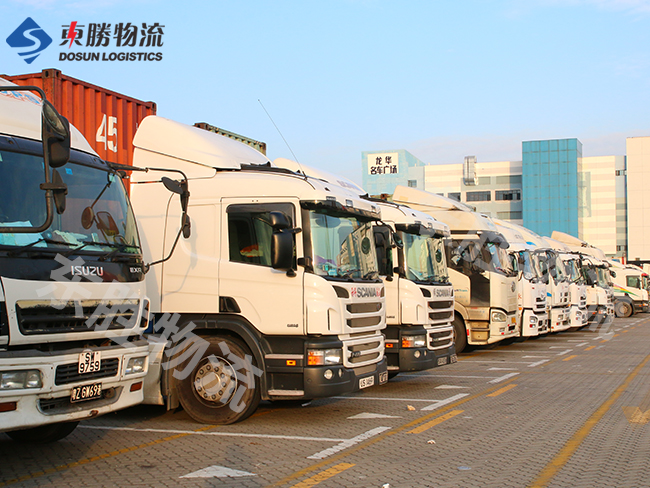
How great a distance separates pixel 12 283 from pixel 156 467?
2.12 metres

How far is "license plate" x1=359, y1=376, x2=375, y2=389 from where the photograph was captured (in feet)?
26.9

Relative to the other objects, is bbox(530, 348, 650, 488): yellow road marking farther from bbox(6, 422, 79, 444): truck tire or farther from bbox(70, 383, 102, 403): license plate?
bbox(6, 422, 79, 444): truck tire

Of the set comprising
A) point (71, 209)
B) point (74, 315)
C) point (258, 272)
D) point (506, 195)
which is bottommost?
point (74, 315)

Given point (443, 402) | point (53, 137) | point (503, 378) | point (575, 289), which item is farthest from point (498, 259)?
point (53, 137)

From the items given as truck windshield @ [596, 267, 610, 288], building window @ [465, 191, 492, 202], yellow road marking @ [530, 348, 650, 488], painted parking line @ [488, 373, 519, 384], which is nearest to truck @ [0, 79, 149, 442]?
yellow road marking @ [530, 348, 650, 488]

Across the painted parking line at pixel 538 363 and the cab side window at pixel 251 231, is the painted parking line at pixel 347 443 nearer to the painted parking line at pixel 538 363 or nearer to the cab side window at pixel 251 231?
the cab side window at pixel 251 231

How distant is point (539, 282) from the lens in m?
19.2

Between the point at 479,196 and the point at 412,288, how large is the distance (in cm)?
8285

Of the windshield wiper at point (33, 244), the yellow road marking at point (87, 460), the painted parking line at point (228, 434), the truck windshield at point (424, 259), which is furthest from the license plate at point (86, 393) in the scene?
the truck windshield at point (424, 259)

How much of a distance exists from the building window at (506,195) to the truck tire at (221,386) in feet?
278

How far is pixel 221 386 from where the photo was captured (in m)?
8.08

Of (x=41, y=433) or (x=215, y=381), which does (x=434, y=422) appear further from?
(x=41, y=433)

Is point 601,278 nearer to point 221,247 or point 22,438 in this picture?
point 221,247

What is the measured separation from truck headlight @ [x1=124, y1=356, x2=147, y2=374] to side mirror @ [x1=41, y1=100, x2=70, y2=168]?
2076mm
